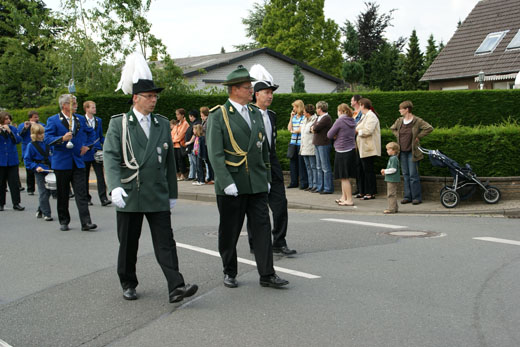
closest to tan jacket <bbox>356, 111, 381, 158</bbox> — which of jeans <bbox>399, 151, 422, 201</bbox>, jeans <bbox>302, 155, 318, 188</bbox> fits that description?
jeans <bbox>399, 151, 422, 201</bbox>

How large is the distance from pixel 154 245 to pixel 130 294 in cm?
51

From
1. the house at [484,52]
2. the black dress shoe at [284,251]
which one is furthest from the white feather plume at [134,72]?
the house at [484,52]

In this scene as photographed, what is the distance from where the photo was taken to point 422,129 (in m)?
11.6

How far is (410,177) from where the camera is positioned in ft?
38.7

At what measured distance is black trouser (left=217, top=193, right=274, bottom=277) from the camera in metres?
5.86

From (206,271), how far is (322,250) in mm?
1699

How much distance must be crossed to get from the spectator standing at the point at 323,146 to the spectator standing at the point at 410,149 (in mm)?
1713

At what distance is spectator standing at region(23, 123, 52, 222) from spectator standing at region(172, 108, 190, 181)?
6.03 metres

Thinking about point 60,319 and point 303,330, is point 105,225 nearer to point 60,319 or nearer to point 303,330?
point 60,319

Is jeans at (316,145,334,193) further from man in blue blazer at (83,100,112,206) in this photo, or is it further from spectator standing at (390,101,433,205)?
man in blue blazer at (83,100,112,206)

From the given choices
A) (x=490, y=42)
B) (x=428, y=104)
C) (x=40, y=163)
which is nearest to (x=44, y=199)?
(x=40, y=163)

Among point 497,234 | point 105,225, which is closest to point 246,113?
point 497,234

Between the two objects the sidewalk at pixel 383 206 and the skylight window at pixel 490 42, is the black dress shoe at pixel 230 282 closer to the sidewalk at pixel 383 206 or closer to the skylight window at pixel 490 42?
the sidewalk at pixel 383 206

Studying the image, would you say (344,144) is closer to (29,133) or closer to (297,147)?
(297,147)
